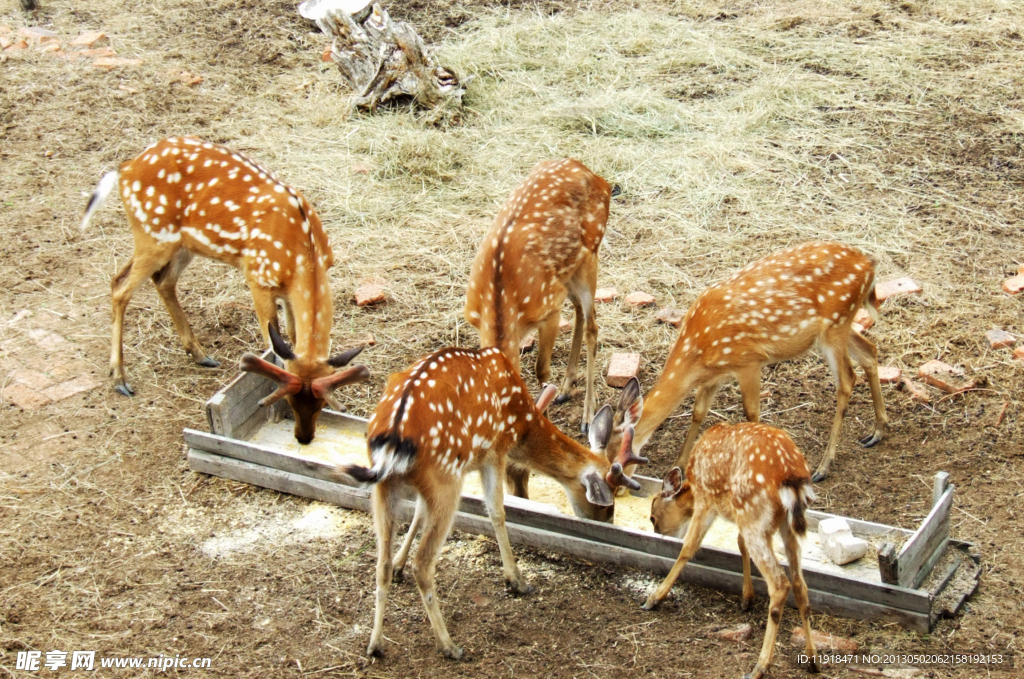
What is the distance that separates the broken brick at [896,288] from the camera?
7.02 m

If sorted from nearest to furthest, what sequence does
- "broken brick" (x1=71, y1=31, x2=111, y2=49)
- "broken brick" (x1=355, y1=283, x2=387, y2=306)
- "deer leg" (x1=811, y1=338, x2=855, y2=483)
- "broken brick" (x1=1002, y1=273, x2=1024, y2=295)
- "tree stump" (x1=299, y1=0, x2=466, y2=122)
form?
"deer leg" (x1=811, y1=338, x2=855, y2=483), "broken brick" (x1=1002, y1=273, x2=1024, y2=295), "broken brick" (x1=355, y1=283, x2=387, y2=306), "tree stump" (x1=299, y1=0, x2=466, y2=122), "broken brick" (x1=71, y1=31, x2=111, y2=49)

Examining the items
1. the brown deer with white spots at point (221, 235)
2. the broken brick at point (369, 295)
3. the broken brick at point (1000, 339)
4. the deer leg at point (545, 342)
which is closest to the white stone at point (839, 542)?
the deer leg at point (545, 342)

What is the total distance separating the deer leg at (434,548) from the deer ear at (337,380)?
102cm

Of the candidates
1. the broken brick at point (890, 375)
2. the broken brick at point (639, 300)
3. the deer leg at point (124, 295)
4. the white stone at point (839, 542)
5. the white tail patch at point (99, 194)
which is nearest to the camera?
the white stone at point (839, 542)

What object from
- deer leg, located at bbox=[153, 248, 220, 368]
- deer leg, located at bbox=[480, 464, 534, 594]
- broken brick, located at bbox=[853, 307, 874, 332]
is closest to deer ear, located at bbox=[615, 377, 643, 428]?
deer leg, located at bbox=[480, 464, 534, 594]

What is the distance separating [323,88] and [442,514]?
6619 millimetres

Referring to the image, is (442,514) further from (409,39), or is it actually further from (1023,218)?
(409,39)

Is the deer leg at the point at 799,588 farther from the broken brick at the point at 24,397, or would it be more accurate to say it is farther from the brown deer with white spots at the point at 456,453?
the broken brick at the point at 24,397

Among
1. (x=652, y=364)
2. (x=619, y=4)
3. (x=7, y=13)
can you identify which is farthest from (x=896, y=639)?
(x=7, y=13)

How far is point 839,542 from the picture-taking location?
4.95 meters

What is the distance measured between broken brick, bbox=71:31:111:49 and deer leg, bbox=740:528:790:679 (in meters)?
9.52

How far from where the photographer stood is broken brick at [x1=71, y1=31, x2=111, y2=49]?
36.7 feet

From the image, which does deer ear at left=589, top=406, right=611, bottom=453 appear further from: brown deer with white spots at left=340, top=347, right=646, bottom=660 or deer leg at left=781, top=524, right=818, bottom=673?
deer leg at left=781, top=524, right=818, bottom=673

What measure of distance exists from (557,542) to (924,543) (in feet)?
5.66
